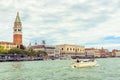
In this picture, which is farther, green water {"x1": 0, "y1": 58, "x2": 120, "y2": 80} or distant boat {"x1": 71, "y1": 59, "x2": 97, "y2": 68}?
distant boat {"x1": 71, "y1": 59, "x2": 97, "y2": 68}

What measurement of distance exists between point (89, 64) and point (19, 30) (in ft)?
379

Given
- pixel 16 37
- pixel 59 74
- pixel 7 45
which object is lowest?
pixel 59 74

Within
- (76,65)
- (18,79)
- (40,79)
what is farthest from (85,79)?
(76,65)

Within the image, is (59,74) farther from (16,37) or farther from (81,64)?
(16,37)

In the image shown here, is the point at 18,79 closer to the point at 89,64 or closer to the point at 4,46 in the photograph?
the point at 89,64

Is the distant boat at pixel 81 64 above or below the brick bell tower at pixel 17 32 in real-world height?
below

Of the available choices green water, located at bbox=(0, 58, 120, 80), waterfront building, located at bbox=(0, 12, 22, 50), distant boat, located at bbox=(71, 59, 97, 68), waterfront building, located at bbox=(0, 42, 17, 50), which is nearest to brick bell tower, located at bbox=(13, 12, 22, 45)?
waterfront building, located at bbox=(0, 12, 22, 50)

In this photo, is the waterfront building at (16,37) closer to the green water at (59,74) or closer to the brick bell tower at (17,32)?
the brick bell tower at (17,32)

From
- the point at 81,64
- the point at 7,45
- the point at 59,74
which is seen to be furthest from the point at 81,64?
the point at 7,45

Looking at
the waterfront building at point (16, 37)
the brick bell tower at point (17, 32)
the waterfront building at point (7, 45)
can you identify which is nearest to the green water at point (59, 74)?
the waterfront building at point (7, 45)

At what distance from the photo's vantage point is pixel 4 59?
13712 cm

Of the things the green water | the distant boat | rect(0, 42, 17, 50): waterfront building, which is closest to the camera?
the green water

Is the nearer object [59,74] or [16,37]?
[59,74]

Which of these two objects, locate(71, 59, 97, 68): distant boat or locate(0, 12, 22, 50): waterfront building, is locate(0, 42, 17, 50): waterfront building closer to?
locate(0, 12, 22, 50): waterfront building
